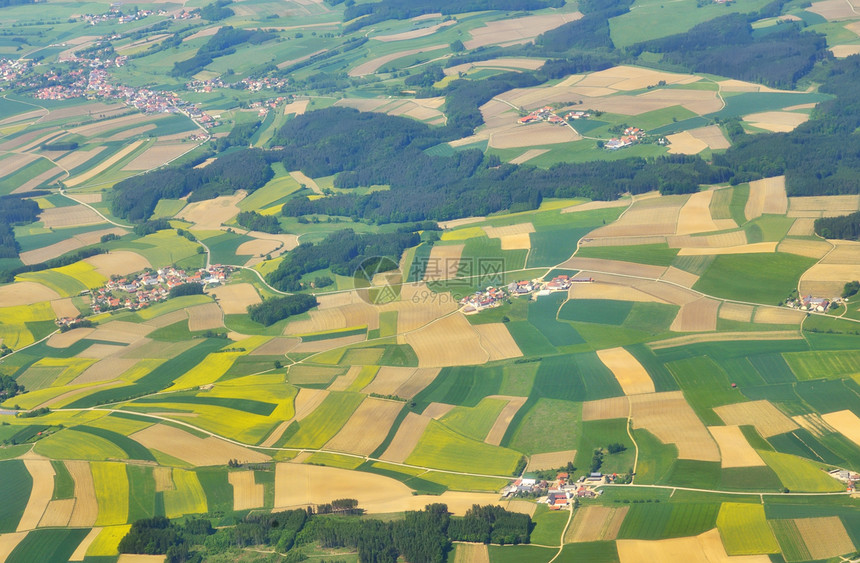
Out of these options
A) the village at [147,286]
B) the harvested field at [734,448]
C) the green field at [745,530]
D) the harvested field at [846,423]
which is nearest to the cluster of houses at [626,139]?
the village at [147,286]

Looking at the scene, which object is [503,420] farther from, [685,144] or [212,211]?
[212,211]

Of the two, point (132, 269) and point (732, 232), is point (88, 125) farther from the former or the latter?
point (732, 232)

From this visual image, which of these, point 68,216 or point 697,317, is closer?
point 697,317

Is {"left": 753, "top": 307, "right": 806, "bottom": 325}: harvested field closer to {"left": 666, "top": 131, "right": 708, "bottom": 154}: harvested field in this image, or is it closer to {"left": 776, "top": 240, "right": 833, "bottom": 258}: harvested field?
{"left": 776, "top": 240, "right": 833, "bottom": 258}: harvested field

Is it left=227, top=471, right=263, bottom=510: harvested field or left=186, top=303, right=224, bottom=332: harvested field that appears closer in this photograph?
left=227, top=471, right=263, bottom=510: harvested field

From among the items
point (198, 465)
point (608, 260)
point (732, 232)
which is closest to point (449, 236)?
point (608, 260)

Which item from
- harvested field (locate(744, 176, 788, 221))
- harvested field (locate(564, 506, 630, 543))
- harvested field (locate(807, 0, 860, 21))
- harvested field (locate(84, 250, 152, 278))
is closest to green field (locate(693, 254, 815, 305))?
harvested field (locate(744, 176, 788, 221))

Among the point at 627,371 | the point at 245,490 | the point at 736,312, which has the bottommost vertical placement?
the point at 736,312

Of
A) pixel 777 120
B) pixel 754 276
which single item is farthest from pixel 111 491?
pixel 777 120
